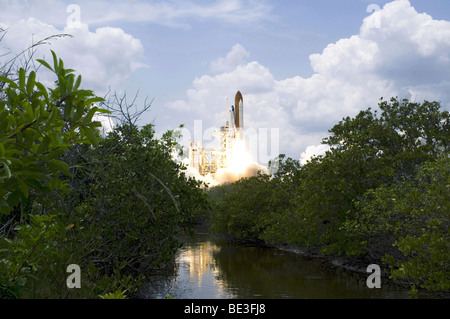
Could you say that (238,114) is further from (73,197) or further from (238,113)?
(73,197)

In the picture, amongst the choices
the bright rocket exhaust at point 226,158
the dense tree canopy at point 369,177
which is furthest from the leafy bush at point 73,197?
the bright rocket exhaust at point 226,158

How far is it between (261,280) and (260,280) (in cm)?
5

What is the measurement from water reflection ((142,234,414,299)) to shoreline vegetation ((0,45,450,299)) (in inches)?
65.7

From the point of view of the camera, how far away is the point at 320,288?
21938 millimetres

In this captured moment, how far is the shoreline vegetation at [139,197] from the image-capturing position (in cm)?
444

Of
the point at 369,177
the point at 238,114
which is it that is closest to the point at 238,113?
the point at 238,114

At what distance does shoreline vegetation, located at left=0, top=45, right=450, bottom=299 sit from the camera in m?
4.44

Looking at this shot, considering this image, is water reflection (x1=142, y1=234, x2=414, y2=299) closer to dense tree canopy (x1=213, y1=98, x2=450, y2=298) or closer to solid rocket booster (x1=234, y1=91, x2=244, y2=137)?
dense tree canopy (x1=213, y1=98, x2=450, y2=298)

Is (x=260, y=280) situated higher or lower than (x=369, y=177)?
lower

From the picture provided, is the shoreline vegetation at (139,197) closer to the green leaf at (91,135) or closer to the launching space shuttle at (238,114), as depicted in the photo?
the green leaf at (91,135)

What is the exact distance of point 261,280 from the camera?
78.9 feet
